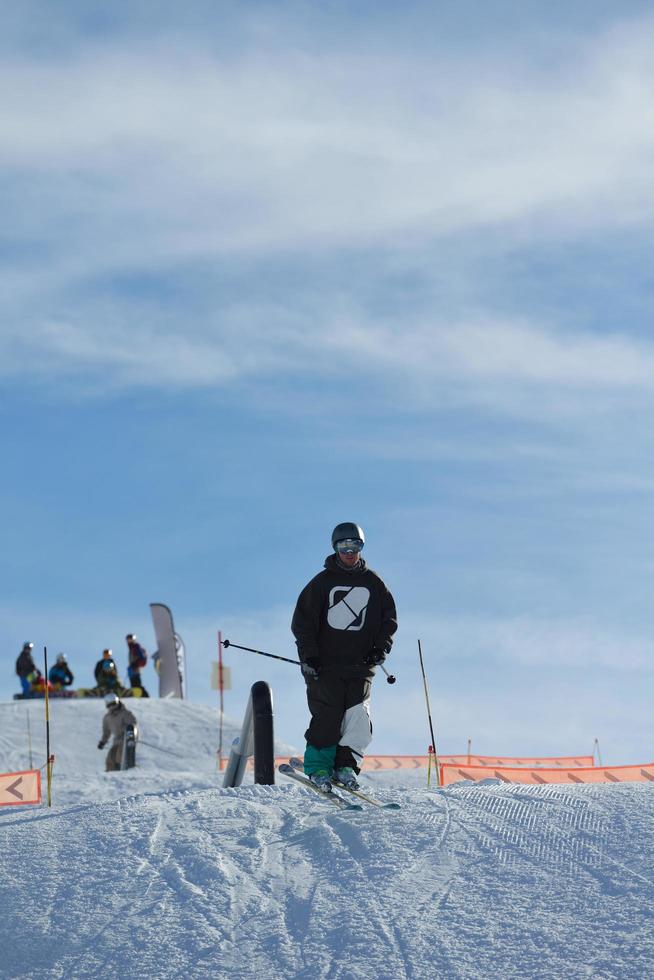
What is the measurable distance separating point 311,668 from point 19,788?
7.39 metres

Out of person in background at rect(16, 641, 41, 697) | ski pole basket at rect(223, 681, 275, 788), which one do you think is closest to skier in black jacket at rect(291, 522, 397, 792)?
ski pole basket at rect(223, 681, 275, 788)

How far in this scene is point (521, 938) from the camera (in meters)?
6.46

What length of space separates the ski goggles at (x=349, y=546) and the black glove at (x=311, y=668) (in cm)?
81

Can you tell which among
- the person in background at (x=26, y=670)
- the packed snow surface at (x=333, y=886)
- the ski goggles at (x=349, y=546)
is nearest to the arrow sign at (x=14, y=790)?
the packed snow surface at (x=333, y=886)

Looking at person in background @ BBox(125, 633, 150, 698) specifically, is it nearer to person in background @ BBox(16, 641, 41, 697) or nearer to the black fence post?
person in background @ BBox(16, 641, 41, 697)

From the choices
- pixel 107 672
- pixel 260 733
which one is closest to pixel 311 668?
pixel 260 733

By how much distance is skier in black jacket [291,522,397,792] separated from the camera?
370 inches

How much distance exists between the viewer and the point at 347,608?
375 inches

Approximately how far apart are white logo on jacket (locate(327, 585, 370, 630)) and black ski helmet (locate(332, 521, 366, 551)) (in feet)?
1.16

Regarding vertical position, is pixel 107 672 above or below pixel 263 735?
above

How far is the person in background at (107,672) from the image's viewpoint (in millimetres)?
28031

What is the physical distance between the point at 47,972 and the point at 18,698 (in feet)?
80.2

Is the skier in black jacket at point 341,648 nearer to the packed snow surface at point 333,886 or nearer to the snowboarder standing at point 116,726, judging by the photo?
the packed snow surface at point 333,886

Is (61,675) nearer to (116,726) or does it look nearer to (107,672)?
(107,672)
